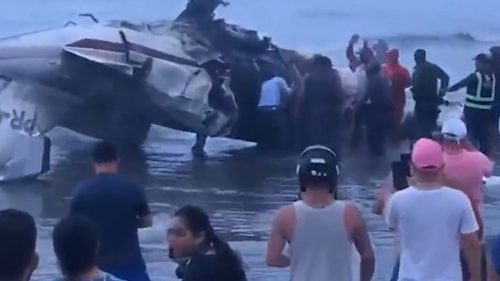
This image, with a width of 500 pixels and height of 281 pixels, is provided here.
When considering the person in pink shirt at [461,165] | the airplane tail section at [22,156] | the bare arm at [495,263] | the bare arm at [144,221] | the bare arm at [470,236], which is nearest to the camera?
the bare arm at [495,263]

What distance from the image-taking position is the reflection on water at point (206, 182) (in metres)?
11.1

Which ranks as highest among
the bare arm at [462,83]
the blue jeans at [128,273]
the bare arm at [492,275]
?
the bare arm at [462,83]

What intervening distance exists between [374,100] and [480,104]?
0.99 m

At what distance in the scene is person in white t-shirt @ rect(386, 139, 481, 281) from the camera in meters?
6.02

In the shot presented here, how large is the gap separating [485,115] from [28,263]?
9114 mm

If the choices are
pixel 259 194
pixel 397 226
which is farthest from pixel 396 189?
pixel 259 194

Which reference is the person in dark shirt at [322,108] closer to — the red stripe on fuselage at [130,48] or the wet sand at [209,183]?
the wet sand at [209,183]

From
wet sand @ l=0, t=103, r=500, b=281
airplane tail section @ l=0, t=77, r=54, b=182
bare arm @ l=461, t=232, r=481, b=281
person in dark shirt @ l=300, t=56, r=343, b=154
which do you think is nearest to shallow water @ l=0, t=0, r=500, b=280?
wet sand @ l=0, t=103, r=500, b=281

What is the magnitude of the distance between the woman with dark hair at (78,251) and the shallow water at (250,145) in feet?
21.7

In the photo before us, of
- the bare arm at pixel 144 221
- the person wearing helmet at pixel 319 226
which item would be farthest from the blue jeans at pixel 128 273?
the person wearing helmet at pixel 319 226

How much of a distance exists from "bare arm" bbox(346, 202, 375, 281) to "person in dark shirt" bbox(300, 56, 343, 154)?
6945mm

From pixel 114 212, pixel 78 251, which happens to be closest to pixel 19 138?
pixel 114 212

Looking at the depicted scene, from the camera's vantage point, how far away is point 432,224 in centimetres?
602

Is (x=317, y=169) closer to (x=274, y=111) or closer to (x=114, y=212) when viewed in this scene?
(x=114, y=212)
